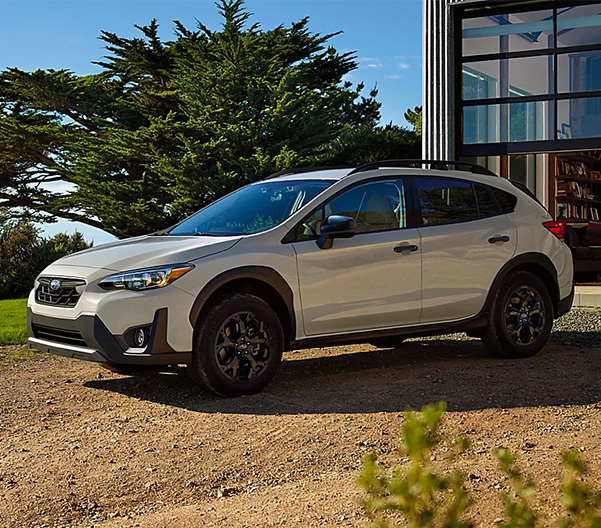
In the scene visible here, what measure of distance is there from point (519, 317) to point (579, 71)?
1038 centimetres

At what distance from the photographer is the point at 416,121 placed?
4409 centimetres

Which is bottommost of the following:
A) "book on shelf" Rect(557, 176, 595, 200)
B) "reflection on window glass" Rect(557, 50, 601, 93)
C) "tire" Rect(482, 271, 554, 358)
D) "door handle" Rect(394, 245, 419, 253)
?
"tire" Rect(482, 271, 554, 358)

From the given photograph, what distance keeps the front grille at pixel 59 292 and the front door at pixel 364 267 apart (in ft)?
5.68

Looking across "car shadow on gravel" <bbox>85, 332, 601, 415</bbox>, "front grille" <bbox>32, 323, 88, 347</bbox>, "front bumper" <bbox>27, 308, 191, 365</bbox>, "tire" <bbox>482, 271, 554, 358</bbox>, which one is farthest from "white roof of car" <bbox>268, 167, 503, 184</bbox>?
"front grille" <bbox>32, 323, 88, 347</bbox>

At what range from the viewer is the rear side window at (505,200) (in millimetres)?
8211

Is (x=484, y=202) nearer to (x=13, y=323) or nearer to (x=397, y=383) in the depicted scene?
(x=397, y=383)

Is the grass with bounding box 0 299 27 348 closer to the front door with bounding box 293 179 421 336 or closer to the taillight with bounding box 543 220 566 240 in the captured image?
the front door with bounding box 293 179 421 336

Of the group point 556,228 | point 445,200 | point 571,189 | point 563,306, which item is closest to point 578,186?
point 571,189

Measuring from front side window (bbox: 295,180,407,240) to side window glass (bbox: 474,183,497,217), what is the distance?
975 mm

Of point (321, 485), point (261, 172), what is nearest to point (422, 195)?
point (321, 485)

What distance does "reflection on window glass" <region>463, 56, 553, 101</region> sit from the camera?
17.0 m

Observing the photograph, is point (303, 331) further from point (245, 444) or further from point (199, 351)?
point (245, 444)

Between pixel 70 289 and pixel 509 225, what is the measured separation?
411cm

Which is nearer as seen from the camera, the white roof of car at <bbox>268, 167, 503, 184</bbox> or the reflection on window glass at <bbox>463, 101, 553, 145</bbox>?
Answer: the white roof of car at <bbox>268, 167, 503, 184</bbox>
